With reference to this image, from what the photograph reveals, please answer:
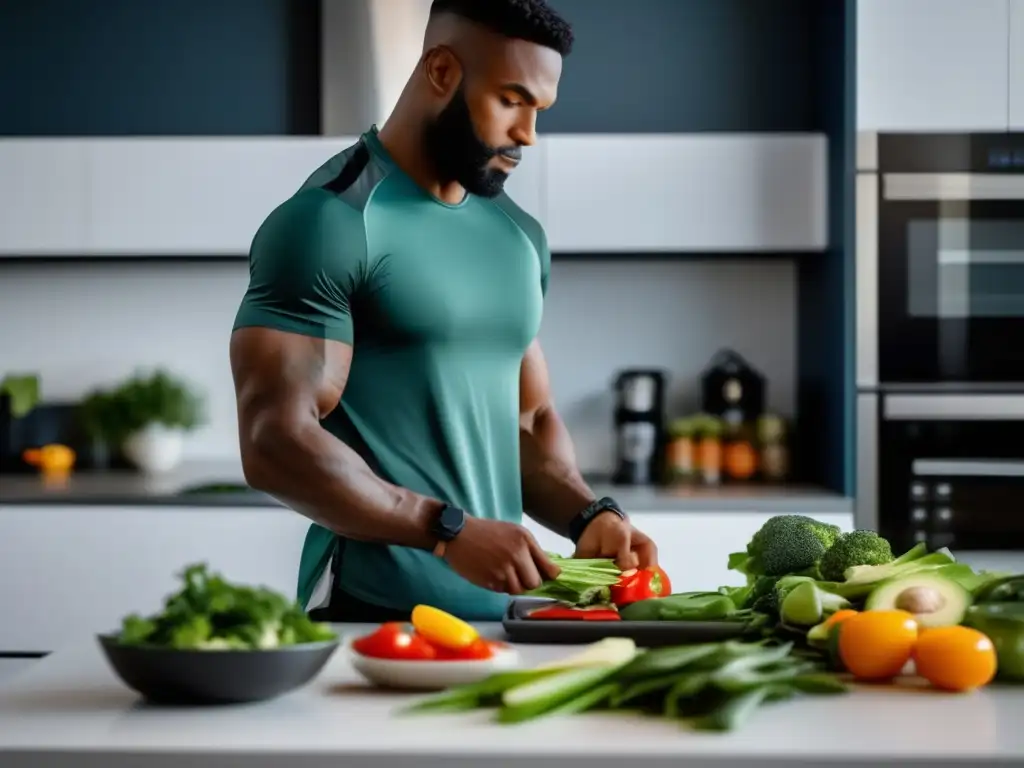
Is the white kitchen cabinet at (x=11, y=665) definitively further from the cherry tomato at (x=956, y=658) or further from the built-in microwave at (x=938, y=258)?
the cherry tomato at (x=956, y=658)

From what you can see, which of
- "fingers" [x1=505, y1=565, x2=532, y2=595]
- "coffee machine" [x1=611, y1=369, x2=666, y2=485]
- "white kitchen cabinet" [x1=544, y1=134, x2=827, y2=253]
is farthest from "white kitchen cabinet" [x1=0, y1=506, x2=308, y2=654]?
"fingers" [x1=505, y1=565, x2=532, y2=595]

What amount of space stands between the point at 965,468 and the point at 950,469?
0.13 feet

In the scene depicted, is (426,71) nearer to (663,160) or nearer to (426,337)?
(426,337)

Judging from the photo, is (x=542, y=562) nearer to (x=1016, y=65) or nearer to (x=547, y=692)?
(x=547, y=692)

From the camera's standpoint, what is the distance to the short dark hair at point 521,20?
198 centimetres

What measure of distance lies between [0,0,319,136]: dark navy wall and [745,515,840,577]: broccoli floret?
8.94ft

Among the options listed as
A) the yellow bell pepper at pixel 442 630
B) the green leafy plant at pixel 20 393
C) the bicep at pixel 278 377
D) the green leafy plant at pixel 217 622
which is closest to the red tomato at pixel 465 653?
the yellow bell pepper at pixel 442 630

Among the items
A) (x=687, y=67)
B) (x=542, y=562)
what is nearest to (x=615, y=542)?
(x=542, y=562)

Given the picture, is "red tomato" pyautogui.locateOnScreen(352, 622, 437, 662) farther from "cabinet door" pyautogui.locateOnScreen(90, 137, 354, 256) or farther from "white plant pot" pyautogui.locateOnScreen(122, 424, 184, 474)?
"white plant pot" pyautogui.locateOnScreen(122, 424, 184, 474)

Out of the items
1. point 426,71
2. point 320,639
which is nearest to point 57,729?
point 320,639

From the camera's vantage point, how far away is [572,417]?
4.25 meters

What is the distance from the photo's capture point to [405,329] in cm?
196

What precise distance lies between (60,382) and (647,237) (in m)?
1.89

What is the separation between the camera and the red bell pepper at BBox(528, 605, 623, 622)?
170 centimetres
